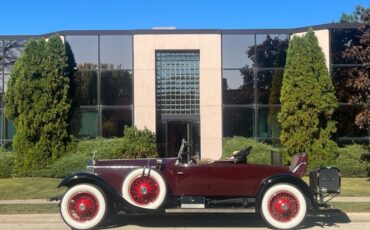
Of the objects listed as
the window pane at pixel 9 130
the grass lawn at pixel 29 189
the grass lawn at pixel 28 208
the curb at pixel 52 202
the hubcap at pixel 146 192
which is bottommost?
the grass lawn at pixel 29 189

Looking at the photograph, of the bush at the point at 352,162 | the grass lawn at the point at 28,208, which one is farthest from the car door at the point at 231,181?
the bush at the point at 352,162

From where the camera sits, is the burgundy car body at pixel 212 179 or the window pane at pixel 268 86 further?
the window pane at pixel 268 86

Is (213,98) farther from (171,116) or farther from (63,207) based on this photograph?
(63,207)

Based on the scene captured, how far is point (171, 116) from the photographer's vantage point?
24.0m

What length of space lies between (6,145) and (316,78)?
43.7 feet

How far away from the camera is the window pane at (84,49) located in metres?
23.6

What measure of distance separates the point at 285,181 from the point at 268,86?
1428 cm

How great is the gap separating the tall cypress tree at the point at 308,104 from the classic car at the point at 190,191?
37.6ft

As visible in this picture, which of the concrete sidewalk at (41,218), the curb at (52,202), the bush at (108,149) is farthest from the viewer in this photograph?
the bush at (108,149)

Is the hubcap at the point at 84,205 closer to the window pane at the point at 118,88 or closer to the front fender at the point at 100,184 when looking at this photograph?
the front fender at the point at 100,184

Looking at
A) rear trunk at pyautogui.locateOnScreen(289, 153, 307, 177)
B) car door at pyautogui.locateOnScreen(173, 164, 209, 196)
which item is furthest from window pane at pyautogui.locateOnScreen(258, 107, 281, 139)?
car door at pyautogui.locateOnScreen(173, 164, 209, 196)

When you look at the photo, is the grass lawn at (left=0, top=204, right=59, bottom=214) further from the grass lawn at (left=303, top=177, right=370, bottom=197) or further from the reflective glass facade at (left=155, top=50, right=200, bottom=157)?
the reflective glass facade at (left=155, top=50, right=200, bottom=157)

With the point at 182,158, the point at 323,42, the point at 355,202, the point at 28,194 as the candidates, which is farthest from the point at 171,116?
the point at 182,158

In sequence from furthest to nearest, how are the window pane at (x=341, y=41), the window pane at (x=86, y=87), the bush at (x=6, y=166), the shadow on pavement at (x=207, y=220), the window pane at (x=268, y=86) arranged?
the window pane at (x=268, y=86)
the window pane at (x=86, y=87)
the window pane at (x=341, y=41)
the bush at (x=6, y=166)
the shadow on pavement at (x=207, y=220)
